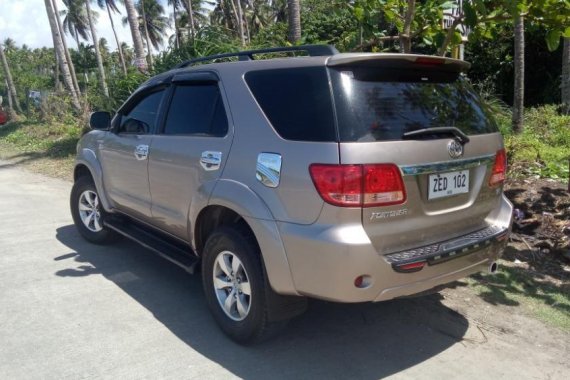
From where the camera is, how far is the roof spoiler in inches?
121

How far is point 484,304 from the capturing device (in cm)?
419

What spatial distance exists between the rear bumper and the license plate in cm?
32

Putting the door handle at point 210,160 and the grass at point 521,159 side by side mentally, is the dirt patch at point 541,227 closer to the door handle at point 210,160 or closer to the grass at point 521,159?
the grass at point 521,159

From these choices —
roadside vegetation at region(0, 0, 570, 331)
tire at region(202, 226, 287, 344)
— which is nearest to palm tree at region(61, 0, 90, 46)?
roadside vegetation at region(0, 0, 570, 331)

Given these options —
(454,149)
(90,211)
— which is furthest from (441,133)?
(90,211)

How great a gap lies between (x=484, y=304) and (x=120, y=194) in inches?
132

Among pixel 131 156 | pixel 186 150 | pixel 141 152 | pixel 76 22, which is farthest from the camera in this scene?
pixel 76 22

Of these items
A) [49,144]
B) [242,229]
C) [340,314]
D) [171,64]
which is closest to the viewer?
[242,229]

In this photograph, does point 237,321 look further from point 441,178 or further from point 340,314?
point 441,178

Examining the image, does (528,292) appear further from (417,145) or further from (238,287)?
(238,287)

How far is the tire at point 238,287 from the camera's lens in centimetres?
328

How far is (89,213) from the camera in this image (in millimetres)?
5793

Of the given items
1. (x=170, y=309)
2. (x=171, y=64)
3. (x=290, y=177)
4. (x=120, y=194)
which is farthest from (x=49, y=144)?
(x=290, y=177)

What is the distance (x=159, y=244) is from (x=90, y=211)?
176 cm
